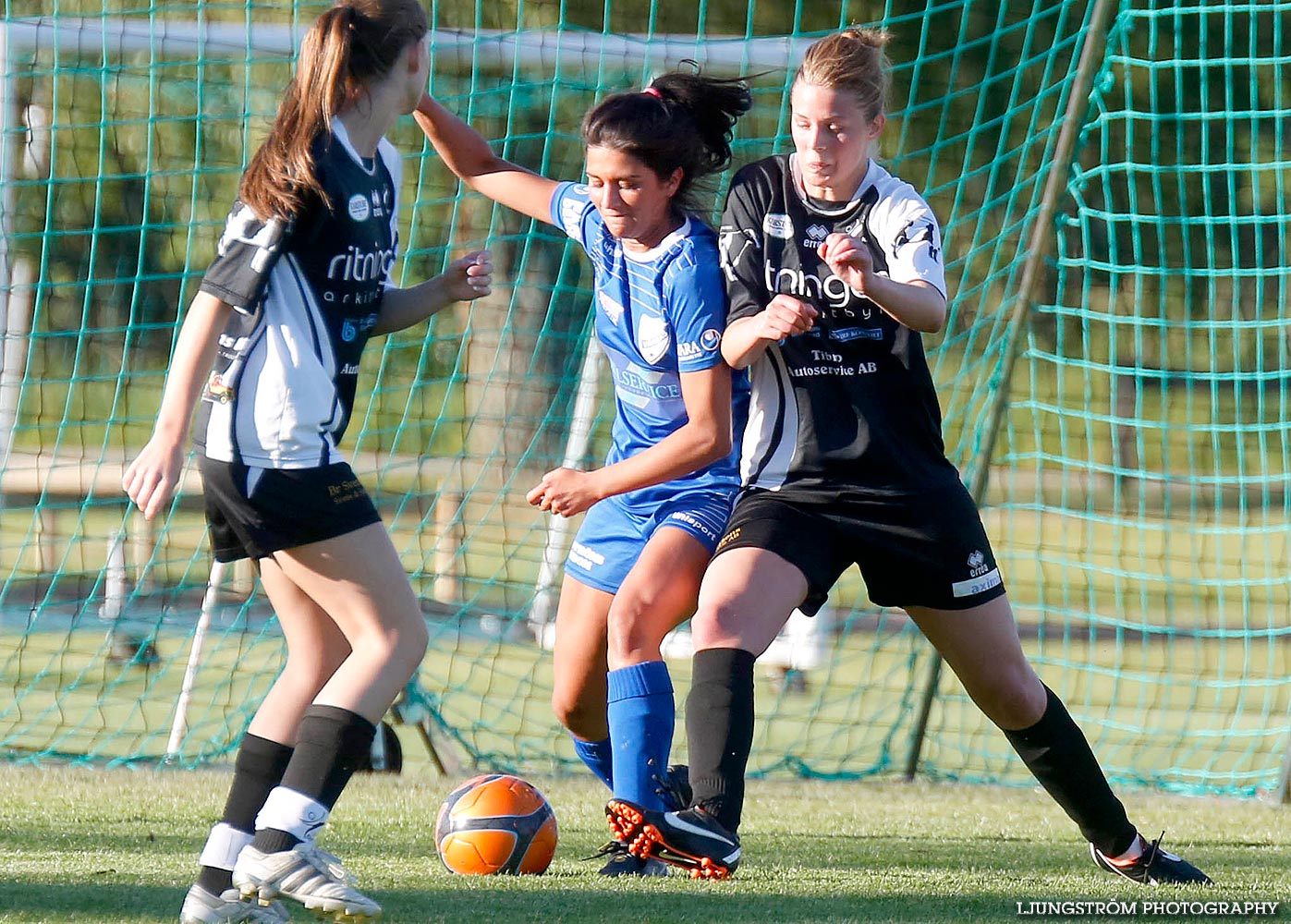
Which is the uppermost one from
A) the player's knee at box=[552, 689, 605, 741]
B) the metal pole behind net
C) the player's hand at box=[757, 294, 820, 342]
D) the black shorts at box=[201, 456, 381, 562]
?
the player's hand at box=[757, 294, 820, 342]

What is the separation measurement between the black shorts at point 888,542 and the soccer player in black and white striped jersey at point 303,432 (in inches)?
30.6

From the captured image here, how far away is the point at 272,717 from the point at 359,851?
839 mm

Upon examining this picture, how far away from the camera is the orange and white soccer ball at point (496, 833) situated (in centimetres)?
346

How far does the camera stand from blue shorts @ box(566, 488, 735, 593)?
11.5 ft

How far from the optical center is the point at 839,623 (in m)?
8.26

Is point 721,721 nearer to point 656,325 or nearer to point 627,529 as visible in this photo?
point 627,529

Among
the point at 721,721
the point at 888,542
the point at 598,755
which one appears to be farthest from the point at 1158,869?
the point at 598,755

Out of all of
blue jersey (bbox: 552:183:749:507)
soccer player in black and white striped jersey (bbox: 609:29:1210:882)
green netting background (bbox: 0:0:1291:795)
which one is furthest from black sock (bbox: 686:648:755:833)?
green netting background (bbox: 0:0:1291:795)

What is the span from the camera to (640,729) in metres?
3.43

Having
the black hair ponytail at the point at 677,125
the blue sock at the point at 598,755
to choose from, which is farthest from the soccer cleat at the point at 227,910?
the black hair ponytail at the point at 677,125

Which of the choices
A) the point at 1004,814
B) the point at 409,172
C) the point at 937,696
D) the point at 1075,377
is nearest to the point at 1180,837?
the point at 1004,814

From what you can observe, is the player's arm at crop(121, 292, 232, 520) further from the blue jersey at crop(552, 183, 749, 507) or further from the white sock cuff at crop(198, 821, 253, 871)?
the blue jersey at crop(552, 183, 749, 507)

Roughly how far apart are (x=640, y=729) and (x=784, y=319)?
99cm

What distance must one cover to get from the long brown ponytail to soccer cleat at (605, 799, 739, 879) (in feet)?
4.28
